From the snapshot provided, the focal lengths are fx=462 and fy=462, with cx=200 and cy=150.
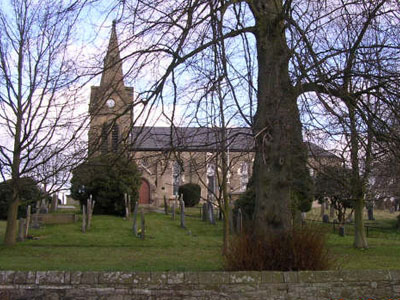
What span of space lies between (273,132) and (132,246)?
10.9 meters

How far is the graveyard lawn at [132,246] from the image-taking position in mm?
13664

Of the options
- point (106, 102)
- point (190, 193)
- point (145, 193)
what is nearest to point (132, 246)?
point (106, 102)

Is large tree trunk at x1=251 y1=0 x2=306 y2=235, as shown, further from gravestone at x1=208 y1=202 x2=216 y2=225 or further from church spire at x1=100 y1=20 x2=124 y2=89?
gravestone at x1=208 y1=202 x2=216 y2=225

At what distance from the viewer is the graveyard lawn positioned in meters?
13.7

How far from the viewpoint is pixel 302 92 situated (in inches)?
314

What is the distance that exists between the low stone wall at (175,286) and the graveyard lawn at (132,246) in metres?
5.21

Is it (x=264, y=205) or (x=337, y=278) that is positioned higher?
(x=264, y=205)

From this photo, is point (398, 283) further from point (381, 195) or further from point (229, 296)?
point (381, 195)

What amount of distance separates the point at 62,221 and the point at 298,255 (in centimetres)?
1787

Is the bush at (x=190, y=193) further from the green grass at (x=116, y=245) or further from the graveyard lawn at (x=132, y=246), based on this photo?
the graveyard lawn at (x=132, y=246)

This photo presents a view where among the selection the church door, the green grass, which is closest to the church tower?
the green grass

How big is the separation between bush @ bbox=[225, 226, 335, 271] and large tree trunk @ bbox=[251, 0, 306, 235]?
448mm

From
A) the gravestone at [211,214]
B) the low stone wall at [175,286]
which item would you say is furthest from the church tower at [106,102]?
the gravestone at [211,214]

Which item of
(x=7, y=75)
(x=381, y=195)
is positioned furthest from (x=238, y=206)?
(x=7, y=75)
